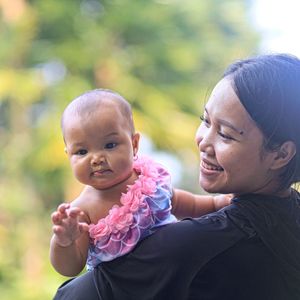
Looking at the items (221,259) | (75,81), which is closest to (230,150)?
(221,259)

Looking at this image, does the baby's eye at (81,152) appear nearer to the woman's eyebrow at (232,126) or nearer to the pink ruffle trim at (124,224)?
the pink ruffle trim at (124,224)

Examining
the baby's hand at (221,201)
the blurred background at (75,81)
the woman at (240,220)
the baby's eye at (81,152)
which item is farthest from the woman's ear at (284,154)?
the blurred background at (75,81)

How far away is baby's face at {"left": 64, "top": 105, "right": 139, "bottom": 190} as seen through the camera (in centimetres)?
99

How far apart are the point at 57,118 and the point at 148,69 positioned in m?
0.57

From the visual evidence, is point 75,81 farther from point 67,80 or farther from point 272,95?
point 272,95

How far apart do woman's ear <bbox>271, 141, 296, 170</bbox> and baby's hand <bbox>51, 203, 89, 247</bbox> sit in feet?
0.96

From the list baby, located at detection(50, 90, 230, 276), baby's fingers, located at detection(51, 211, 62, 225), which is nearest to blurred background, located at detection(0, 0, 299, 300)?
baby, located at detection(50, 90, 230, 276)

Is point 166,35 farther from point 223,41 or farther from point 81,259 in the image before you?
point 81,259

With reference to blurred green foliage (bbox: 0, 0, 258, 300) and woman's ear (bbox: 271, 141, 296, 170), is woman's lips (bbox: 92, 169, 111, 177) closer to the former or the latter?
woman's ear (bbox: 271, 141, 296, 170)

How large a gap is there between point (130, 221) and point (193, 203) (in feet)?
0.68

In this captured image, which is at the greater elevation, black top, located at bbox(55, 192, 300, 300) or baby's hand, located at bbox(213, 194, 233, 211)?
baby's hand, located at bbox(213, 194, 233, 211)

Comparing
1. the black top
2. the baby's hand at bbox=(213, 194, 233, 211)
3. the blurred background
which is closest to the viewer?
the black top

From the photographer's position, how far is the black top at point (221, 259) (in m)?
0.89

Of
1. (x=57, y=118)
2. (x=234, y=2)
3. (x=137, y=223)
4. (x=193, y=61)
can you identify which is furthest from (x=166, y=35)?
(x=137, y=223)
